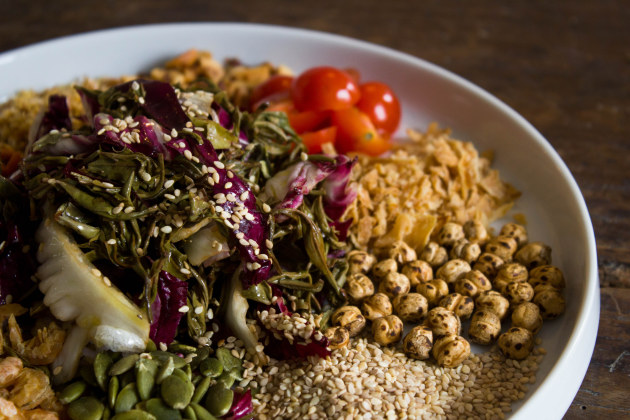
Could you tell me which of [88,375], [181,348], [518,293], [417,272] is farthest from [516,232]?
[88,375]

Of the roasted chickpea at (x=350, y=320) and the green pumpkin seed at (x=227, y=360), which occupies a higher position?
the roasted chickpea at (x=350, y=320)

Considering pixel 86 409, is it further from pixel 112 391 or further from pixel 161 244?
pixel 161 244

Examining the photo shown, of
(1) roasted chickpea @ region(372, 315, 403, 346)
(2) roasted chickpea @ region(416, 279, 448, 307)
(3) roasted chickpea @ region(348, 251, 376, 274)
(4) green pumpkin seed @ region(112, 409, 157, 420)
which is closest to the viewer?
(4) green pumpkin seed @ region(112, 409, 157, 420)

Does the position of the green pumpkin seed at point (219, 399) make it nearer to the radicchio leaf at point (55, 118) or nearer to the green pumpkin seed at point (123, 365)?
the green pumpkin seed at point (123, 365)

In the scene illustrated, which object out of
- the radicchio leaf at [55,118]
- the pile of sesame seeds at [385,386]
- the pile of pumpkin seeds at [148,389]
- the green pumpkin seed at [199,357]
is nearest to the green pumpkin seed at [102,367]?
the pile of pumpkin seeds at [148,389]

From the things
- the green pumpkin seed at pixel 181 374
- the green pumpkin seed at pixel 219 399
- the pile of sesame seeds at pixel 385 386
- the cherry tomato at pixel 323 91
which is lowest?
the pile of sesame seeds at pixel 385 386

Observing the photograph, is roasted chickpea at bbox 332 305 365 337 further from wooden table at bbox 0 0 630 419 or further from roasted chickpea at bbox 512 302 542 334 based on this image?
wooden table at bbox 0 0 630 419

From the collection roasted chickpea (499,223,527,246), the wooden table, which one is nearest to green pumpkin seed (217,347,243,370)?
roasted chickpea (499,223,527,246)

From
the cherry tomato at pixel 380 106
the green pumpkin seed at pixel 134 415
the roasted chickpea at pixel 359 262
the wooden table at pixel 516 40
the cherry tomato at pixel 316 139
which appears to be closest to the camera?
the green pumpkin seed at pixel 134 415
